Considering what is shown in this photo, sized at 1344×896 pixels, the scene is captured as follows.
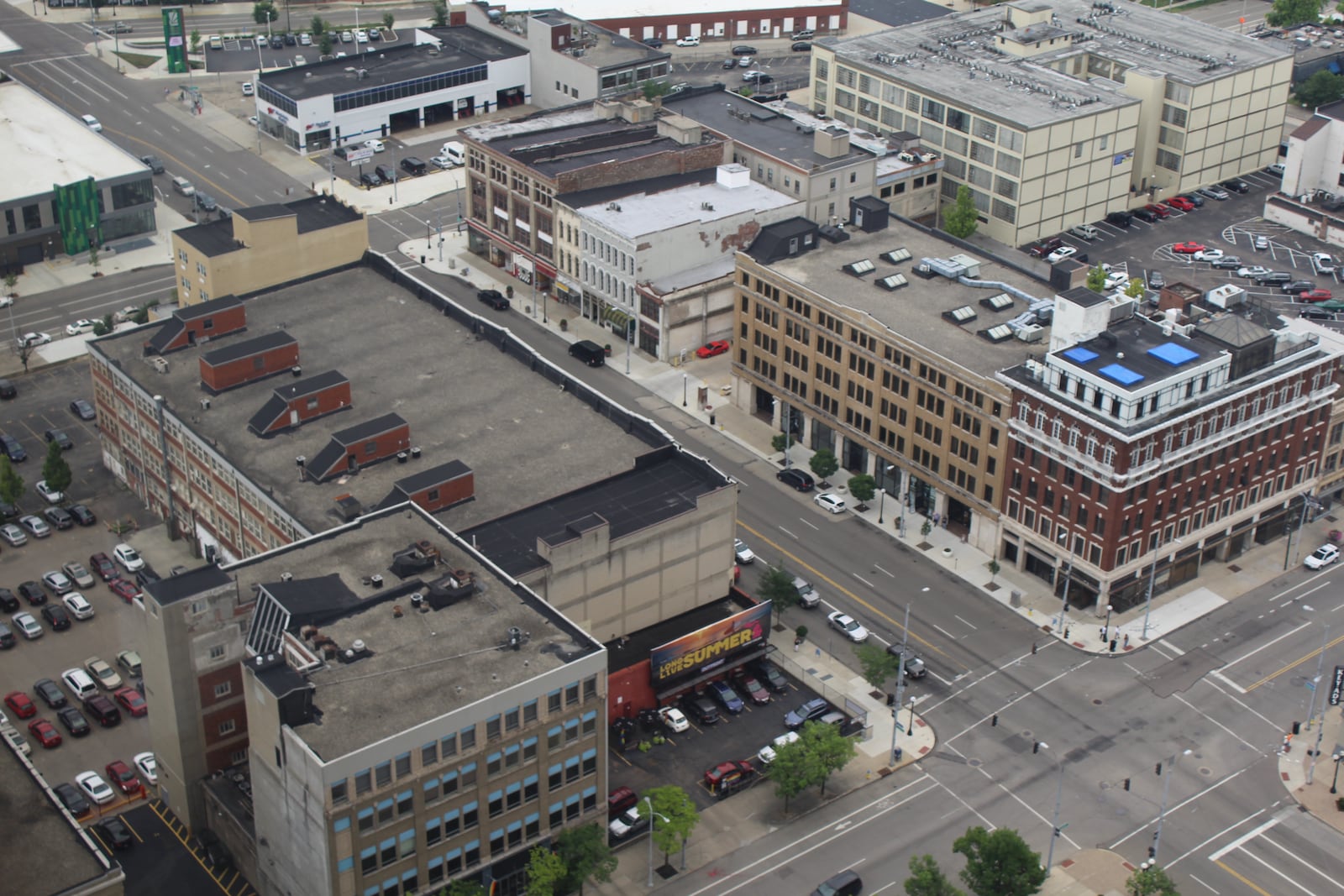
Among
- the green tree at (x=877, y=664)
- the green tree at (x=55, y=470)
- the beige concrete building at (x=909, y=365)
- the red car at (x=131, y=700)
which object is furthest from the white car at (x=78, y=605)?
the beige concrete building at (x=909, y=365)

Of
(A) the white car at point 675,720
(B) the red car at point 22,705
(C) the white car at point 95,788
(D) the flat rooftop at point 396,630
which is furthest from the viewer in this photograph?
(B) the red car at point 22,705

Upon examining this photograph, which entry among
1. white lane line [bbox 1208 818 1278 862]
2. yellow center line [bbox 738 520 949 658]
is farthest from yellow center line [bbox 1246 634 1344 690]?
yellow center line [bbox 738 520 949 658]

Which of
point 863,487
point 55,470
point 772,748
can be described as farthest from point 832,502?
point 55,470

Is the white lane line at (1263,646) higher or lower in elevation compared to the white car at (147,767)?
higher

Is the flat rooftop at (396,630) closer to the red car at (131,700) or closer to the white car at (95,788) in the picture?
the white car at (95,788)

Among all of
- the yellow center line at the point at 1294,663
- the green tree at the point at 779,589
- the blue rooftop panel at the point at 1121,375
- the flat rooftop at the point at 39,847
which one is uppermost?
the blue rooftop panel at the point at 1121,375

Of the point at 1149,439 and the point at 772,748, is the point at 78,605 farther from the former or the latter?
the point at 1149,439
